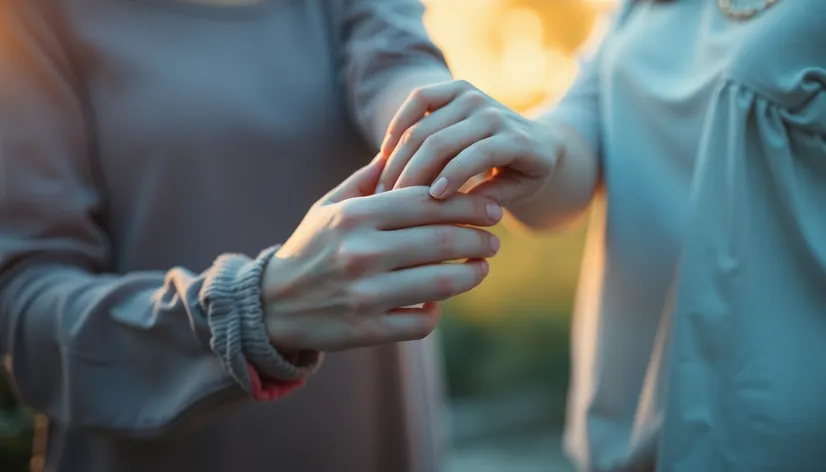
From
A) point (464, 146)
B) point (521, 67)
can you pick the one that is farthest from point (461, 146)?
point (521, 67)

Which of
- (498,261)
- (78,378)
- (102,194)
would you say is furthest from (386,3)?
(498,261)

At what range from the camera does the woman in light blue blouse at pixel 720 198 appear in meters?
0.80

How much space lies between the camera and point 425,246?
73 centimetres

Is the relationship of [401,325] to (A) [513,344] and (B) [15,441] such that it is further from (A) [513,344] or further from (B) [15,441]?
(A) [513,344]

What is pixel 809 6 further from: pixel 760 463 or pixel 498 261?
pixel 498 261

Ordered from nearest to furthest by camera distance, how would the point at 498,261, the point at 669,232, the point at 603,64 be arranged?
the point at 669,232
the point at 603,64
the point at 498,261

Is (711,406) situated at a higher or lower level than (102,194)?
lower

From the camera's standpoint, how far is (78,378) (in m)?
0.87

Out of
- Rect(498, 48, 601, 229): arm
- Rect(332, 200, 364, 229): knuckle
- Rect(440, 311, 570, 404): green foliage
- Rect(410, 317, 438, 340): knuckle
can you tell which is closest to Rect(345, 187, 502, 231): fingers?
Rect(332, 200, 364, 229): knuckle

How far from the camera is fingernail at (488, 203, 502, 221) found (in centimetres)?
81

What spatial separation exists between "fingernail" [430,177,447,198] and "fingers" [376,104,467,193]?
0.04 meters

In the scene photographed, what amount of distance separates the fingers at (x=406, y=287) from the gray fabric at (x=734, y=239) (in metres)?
0.32

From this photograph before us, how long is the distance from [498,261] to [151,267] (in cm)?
327

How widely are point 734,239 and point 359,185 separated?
0.44 meters
